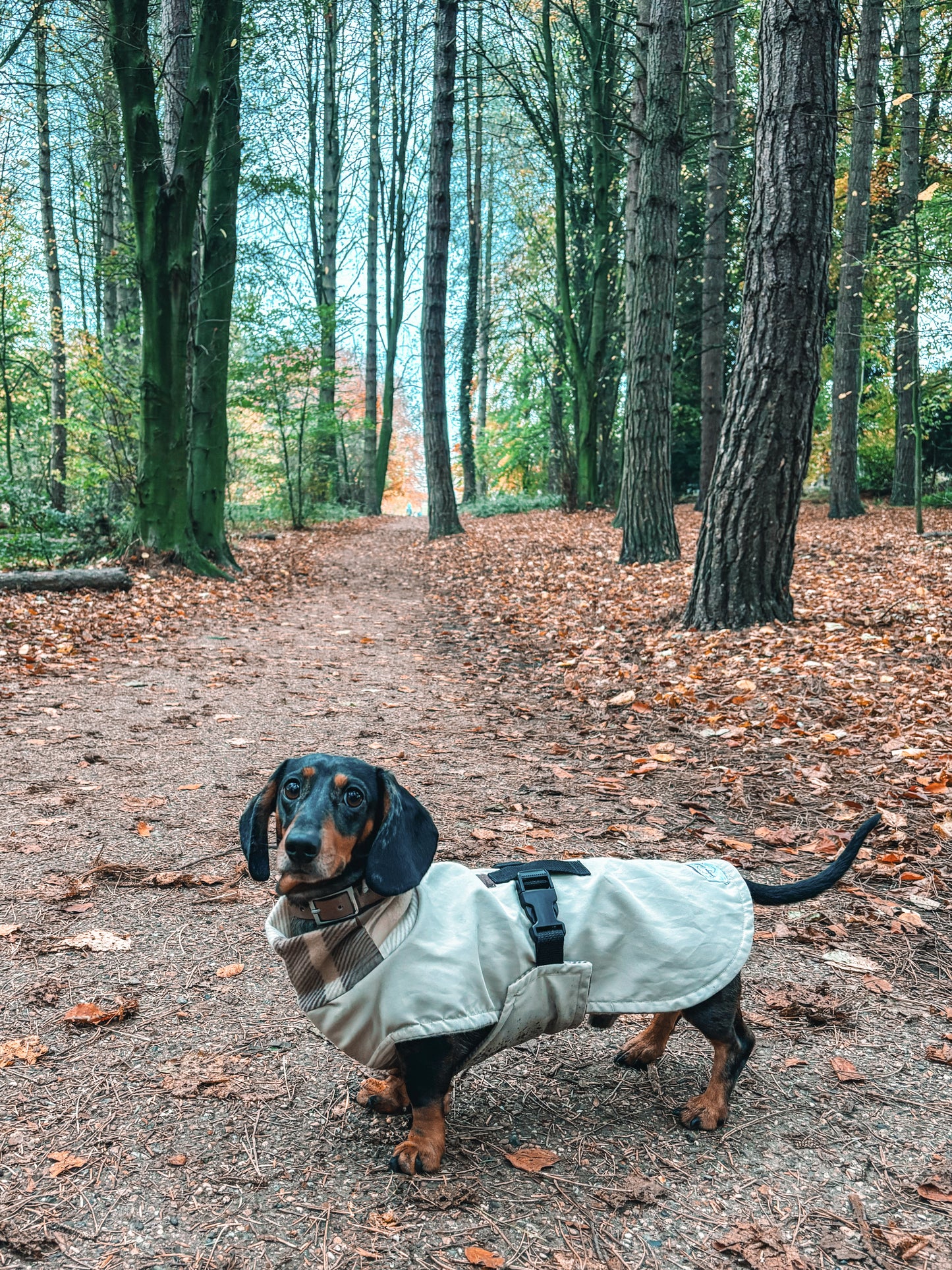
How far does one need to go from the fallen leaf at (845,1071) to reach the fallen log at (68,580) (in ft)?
32.0

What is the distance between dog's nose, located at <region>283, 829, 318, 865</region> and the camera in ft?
6.77

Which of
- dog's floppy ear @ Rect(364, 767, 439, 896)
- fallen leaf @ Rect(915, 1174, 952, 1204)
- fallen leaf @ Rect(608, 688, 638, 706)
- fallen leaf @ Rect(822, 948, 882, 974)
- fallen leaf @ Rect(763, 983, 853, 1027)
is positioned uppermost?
dog's floppy ear @ Rect(364, 767, 439, 896)

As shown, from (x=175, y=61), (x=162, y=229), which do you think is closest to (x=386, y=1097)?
(x=162, y=229)

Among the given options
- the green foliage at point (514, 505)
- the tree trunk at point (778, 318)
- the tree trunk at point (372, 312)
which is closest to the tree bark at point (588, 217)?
the green foliage at point (514, 505)

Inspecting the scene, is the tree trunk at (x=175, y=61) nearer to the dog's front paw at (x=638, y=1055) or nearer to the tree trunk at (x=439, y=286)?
the tree trunk at (x=439, y=286)

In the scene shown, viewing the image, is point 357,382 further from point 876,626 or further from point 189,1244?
point 189,1244

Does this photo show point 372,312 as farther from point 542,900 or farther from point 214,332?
point 542,900

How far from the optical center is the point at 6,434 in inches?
631

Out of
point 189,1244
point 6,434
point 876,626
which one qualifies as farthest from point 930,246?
point 6,434

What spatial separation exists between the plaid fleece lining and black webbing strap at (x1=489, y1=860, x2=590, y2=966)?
1.13ft

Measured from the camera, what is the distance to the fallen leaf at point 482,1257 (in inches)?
77.5

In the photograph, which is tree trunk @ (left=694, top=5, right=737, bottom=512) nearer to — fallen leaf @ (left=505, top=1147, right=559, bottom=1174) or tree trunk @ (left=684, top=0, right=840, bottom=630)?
tree trunk @ (left=684, top=0, right=840, bottom=630)

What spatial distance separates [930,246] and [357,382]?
156 ft

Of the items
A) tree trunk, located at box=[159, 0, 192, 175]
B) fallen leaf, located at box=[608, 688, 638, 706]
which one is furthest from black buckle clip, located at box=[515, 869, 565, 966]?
tree trunk, located at box=[159, 0, 192, 175]
